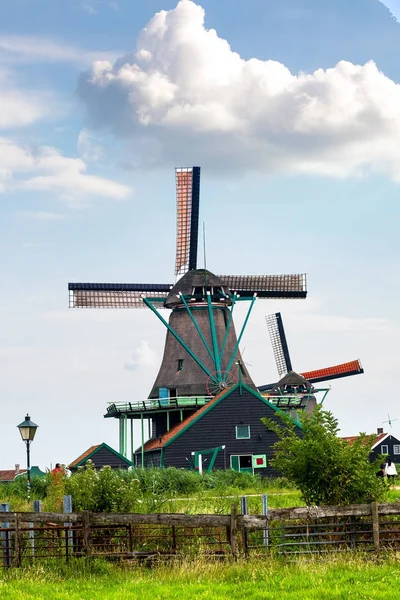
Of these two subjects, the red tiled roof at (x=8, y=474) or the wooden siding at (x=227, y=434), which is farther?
the red tiled roof at (x=8, y=474)

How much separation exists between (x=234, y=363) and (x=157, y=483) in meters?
19.0

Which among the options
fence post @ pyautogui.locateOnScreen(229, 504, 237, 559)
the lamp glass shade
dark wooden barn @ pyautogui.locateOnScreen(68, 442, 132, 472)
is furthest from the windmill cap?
fence post @ pyautogui.locateOnScreen(229, 504, 237, 559)

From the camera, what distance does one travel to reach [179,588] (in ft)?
59.4

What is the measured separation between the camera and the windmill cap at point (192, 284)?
5725 cm

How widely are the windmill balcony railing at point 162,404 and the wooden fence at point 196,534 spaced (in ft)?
99.4

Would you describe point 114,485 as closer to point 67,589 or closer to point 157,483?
point 67,589

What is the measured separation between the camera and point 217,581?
61.6 feet

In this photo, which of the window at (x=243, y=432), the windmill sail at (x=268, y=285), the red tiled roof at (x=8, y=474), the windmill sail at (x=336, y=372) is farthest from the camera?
the red tiled roof at (x=8, y=474)

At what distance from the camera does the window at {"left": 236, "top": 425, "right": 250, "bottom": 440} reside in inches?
2003

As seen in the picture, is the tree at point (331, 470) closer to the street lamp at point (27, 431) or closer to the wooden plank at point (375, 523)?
the wooden plank at point (375, 523)

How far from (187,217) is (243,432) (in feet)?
57.9

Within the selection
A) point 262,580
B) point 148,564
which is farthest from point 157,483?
point 262,580

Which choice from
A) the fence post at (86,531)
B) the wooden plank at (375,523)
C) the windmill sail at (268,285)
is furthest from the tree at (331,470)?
the windmill sail at (268,285)

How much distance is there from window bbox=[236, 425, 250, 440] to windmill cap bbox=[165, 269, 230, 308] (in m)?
9.23
